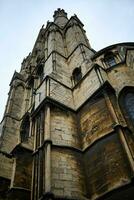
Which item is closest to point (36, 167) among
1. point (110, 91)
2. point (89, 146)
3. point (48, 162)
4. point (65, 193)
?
point (48, 162)

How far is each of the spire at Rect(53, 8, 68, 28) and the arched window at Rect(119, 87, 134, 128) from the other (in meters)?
13.3

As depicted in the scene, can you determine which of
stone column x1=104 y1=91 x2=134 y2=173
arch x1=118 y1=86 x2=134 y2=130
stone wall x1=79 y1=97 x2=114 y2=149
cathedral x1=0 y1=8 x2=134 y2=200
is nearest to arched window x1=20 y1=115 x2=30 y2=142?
cathedral x1=0 y1=8 x2=134 y2=200

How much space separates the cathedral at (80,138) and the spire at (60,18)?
8.99 metres

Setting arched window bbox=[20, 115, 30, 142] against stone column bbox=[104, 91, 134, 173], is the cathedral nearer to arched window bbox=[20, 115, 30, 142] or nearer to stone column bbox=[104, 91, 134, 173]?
stone column bbox=[104, 91, 134, 173]

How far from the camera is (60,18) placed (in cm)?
2230

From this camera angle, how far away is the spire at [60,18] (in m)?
20.8

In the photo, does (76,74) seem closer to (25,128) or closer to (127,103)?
(127,103)

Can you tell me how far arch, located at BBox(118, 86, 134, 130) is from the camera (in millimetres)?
7441

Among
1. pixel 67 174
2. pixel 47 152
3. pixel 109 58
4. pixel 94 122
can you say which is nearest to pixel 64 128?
pixel 94 122

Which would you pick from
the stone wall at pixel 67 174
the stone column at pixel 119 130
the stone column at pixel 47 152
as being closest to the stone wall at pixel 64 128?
the stone column at pixel 47 152

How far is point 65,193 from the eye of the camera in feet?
19.6

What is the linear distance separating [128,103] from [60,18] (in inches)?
661

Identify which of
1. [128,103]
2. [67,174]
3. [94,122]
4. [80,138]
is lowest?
[67,174]

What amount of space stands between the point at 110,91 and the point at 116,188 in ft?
12.1
